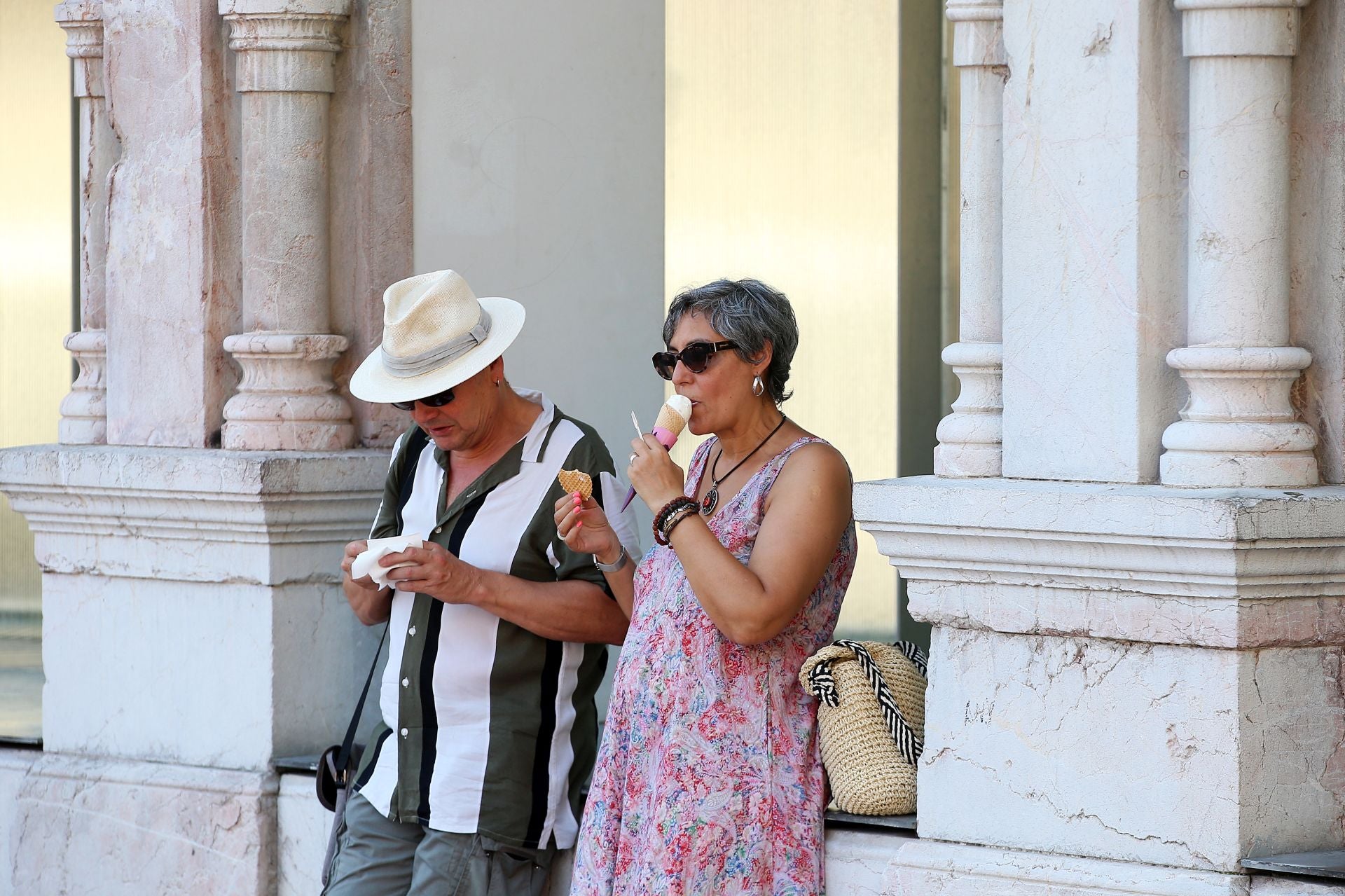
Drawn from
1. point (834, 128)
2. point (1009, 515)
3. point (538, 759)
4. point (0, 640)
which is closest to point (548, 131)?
point (834, 128)

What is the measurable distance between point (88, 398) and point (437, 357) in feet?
4.82

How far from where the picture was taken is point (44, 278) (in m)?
5.71

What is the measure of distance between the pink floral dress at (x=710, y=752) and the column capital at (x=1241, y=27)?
3.07 feet

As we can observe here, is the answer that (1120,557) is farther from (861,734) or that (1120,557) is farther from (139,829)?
(139,829)

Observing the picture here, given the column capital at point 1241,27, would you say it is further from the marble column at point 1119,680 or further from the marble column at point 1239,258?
the marble column at point 1119,680

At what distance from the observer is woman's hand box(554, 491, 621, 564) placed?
3.33 metres

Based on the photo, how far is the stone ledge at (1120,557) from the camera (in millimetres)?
2770

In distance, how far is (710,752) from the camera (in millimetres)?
3137

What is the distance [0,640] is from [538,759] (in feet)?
9.57

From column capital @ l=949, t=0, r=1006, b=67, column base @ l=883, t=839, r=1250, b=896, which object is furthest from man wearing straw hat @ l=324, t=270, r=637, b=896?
column capital @ l=949, t=0, r=1006, b=67

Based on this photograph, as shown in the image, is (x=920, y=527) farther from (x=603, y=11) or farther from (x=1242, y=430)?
(x=603, y=11)

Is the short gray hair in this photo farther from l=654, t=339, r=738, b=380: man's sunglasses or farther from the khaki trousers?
the khaki trousers

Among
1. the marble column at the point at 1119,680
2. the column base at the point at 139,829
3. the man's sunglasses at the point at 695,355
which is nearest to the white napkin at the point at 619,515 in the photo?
the man's sunglasses at the point at 695,355

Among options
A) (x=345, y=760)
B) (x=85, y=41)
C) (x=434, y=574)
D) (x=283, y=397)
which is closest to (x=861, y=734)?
(x=434, y=574)
